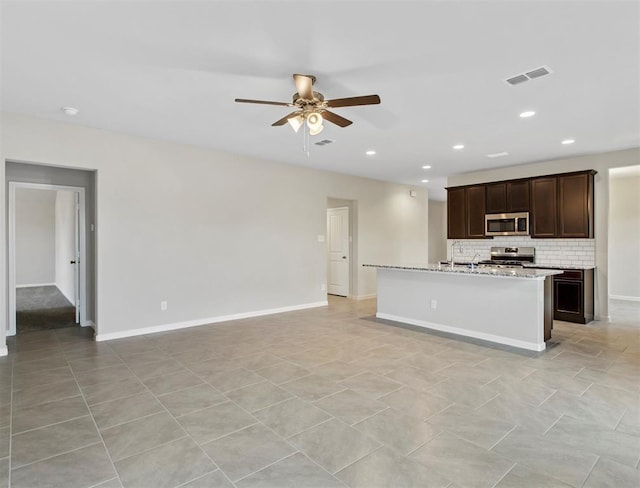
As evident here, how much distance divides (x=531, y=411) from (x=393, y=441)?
1.19 metres

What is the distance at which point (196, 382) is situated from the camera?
3.33 meters

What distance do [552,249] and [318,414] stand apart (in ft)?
18.7

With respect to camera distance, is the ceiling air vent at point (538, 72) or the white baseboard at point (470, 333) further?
the white baseboard at point (470, 333)

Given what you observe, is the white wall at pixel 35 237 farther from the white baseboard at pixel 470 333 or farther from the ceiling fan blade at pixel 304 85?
the ceiling fan blade at pixel 304 85

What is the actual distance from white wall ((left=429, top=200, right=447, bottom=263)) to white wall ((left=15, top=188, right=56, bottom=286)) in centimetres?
1145

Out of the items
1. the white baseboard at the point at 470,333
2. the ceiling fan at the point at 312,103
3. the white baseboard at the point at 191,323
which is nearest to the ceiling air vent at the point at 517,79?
the ceiling fan at the point at 312,103

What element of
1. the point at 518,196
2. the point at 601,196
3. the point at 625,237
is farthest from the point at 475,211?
the point at 625,237

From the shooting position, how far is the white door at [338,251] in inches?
330

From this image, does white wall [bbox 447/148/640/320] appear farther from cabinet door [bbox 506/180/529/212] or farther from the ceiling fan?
the ceiling fan

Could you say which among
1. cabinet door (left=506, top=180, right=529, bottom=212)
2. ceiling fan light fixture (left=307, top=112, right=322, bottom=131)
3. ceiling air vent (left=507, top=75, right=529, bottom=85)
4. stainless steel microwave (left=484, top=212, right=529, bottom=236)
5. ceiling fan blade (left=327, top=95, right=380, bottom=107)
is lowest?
stainless steel microwave (left=484, top=212, right=529, bottom=236)

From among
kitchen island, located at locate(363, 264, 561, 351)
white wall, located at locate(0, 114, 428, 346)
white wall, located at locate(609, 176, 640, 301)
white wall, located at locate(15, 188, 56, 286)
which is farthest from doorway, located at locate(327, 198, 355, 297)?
white wall, located at locate(15, 188, 56, 286)

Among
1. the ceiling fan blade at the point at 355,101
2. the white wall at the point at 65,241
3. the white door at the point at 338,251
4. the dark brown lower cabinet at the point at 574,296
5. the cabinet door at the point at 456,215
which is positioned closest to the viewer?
the ceiling fan blade at the point at 355,101

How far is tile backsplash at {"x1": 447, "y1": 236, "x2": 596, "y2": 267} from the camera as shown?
6.05 metres

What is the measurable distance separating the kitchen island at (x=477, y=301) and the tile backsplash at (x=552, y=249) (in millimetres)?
1817
